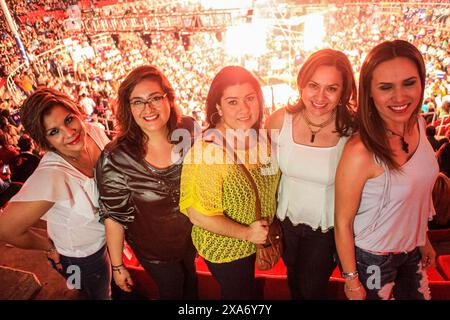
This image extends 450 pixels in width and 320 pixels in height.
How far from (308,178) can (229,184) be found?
0.53m

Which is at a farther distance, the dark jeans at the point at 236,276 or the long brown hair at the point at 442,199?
the long brown hair at the point at 442,199

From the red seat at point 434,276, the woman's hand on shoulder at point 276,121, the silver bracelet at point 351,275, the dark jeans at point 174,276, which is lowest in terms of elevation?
the red seat at point 434,276

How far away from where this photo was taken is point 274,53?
13.8 metres

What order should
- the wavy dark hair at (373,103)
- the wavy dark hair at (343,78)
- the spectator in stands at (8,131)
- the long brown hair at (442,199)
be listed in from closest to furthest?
1. the wavy dark hair at (373,103)
2. the wavy dark hair at (343,78)
3. the long brown hair at (442,199)
4. the spectator in stands at (8,131)

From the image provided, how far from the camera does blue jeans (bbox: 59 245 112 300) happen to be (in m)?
1.95

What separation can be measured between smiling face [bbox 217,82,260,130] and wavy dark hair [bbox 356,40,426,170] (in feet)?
1.89

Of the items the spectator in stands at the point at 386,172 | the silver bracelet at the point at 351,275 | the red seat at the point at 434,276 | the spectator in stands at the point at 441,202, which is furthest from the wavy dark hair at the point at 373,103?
the red seat at the point at 434,276

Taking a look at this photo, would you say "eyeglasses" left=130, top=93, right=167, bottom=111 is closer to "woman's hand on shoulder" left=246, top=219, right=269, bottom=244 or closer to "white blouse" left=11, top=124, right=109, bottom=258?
"white blouse" left=11, top=124, right=109, bottom=258

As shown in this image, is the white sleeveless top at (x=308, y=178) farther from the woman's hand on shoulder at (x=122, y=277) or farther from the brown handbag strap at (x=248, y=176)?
the woman's hand on shoulder at (x=122, y=277)

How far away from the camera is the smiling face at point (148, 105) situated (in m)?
1.67

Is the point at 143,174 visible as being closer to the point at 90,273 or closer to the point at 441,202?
the point at 90,273

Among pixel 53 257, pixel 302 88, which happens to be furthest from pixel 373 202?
pixel 53 257

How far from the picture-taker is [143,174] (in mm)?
1672

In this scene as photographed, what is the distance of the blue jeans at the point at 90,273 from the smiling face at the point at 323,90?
5.61ft
